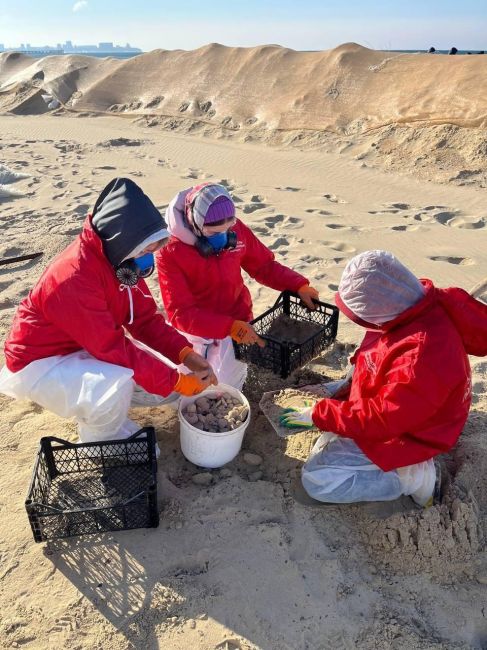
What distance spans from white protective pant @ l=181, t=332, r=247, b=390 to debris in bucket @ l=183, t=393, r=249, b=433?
17.0 inches

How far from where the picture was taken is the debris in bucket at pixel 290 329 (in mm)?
3771

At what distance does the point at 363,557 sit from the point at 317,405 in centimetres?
71

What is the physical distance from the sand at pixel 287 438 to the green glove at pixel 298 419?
0.33 m

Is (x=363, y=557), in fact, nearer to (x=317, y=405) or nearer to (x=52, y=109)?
(x=317, y=405)

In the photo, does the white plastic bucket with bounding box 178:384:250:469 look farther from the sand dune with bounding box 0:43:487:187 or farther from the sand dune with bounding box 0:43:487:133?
the sand dune with bounding box 0:43:487:133

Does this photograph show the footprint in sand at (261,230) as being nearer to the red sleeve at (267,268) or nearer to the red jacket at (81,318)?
the red sleeve at (267,268)

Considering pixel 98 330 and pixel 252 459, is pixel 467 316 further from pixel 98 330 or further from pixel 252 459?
pixel 98 330

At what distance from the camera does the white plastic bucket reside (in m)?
2.76

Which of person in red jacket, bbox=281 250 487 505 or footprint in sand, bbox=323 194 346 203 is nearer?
person in red jacket, bbox=281 250 487 505

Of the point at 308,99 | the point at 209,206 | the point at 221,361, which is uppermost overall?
the point at 209,206

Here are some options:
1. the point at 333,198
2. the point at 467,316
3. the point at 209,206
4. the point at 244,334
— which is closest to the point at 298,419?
the point at 244,334

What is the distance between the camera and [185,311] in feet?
10.9

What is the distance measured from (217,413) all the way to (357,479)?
0.83 metres

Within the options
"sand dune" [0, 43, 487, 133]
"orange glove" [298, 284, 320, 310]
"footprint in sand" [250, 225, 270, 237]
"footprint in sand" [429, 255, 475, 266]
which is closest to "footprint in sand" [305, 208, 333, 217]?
"footprint in sand" [250, 225, 270, 237]
